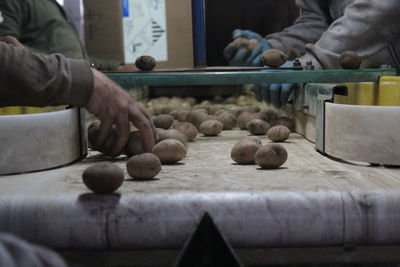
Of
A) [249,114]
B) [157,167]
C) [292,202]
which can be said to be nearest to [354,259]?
[292,202]

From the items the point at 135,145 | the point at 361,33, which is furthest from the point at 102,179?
the point at 361,33

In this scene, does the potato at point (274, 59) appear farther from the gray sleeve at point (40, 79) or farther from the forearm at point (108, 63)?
the gray sleeve at point (40, 79)

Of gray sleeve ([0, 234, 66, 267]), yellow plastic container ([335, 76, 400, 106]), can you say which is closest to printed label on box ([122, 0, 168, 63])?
yellow plastic container ([335, 76, 400, 106])

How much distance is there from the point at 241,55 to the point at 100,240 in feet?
6.81

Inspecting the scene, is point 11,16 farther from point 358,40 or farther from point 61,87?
point 61,87

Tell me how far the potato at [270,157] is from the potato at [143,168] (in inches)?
11.9

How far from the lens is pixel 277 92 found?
7.71 feet

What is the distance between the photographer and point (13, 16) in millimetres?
3613

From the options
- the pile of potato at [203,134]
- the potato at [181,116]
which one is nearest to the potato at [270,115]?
the pile of potato at [203,134]

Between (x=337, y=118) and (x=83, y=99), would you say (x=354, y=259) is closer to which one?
(x=337, y=118)

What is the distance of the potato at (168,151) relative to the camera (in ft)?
4.82

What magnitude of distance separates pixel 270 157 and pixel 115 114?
1.47ft

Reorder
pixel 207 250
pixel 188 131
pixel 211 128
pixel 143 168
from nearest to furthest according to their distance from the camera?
pixel 207 250, pixel 143 168, pixel 188 131, pixel 211 128

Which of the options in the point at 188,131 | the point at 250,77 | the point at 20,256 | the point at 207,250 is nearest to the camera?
the point at 20,256
